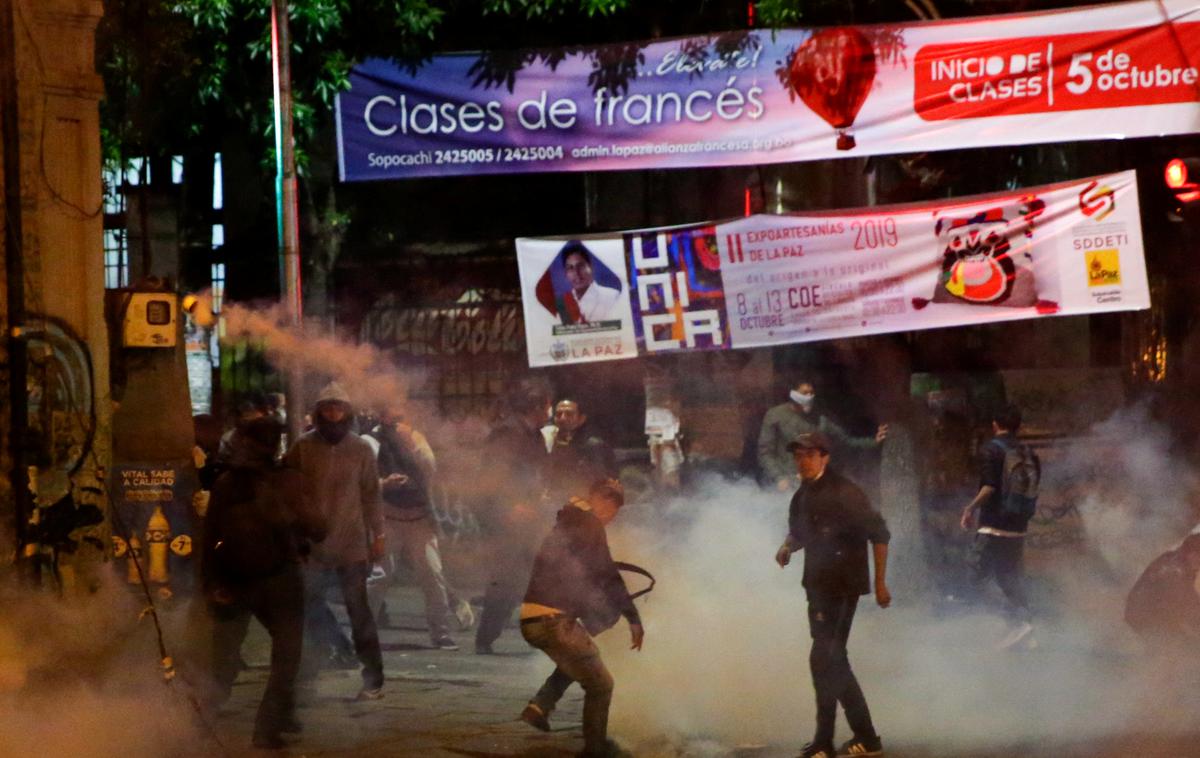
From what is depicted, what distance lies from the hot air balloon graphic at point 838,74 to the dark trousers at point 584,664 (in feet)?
17.0

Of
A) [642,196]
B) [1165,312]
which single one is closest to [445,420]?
[642,196]

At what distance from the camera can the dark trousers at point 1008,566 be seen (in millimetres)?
9508

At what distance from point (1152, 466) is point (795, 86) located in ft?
13.2

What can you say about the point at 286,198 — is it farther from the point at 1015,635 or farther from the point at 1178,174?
the point at 1178,174

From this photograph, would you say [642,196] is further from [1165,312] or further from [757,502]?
[1165,312]

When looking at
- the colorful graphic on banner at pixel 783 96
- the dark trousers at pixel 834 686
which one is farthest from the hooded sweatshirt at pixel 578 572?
the colorful graphic on banner at pixel 783 96

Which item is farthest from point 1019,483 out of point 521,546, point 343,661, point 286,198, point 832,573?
point 286,198

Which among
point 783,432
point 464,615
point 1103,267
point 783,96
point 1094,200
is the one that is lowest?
point 464,615

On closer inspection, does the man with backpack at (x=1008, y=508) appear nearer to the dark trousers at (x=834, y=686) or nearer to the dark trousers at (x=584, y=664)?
the dark trousers at (x=834, y=686)

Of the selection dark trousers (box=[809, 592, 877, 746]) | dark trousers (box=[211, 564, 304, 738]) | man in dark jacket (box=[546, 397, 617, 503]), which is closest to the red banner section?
man in dark jacket (box=[546, 397, 617, 503])

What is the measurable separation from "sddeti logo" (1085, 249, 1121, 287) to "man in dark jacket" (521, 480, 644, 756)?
15.6ft

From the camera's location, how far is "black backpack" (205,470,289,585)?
288 inches

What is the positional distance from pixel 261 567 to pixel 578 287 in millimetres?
4301

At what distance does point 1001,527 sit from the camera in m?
9.64
